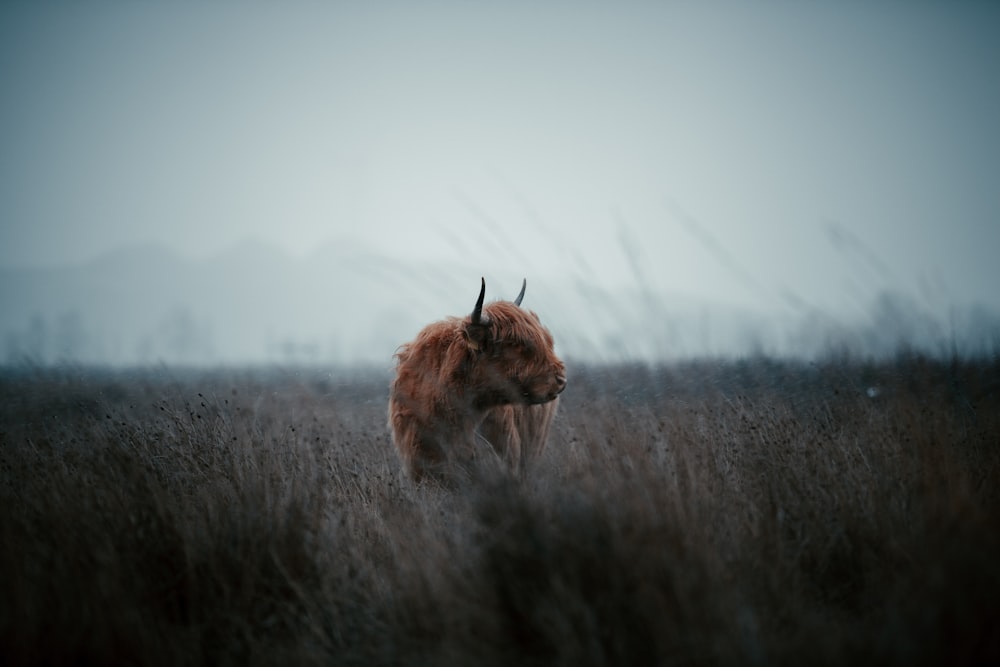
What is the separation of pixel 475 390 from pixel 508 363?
37 cm

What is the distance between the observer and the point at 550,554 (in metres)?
1.97

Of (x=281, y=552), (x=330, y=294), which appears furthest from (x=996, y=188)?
(x=330, y=294)

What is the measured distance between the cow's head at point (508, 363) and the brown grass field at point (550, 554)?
88cm

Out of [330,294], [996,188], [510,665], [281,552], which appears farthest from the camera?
[330,294]

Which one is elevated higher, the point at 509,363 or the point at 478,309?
the point at 478,309

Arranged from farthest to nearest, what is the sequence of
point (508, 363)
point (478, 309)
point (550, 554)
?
point (508, 363) → point (478, 309) → point (550, 554)

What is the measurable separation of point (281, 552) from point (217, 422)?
7.00 ft

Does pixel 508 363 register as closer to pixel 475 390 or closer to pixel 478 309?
pixel 475 390

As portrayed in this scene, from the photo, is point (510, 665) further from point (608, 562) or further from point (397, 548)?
point (397, 548)

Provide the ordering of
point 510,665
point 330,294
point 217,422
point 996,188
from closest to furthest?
point 510,665 < point 217,422 < point 996,188 < point 330,294

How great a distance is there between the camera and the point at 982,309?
14.8 feet

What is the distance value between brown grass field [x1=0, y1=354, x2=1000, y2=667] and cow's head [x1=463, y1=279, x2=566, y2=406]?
0.88m

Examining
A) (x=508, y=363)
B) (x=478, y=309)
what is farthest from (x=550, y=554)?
(x=508, y=363)

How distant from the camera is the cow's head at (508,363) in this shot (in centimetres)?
432
